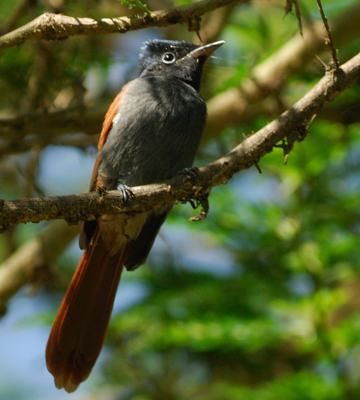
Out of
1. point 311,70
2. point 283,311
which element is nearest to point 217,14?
point 311,70

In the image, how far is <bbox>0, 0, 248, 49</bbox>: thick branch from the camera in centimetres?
371

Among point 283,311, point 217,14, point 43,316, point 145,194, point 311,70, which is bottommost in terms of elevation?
point 145,194

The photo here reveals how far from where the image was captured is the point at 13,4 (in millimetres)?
6465

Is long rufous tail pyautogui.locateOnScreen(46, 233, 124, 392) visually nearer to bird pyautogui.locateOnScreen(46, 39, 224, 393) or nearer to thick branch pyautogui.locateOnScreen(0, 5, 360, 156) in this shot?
bird pyautogui.locateOnScreen(46, 39, 224, 393)

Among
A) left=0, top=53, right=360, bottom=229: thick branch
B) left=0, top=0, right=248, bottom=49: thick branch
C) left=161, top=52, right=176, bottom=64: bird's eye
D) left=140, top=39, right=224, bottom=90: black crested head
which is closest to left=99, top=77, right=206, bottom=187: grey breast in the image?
left=140, top=39, right=224, bottom=90: black crested head

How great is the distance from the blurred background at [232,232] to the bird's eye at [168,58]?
436 mm

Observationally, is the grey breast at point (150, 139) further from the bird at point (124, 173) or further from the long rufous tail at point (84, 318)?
the long rufous tail at point (84, 318)

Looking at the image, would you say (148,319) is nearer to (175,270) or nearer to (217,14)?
(175,270)

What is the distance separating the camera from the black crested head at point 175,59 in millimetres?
5332

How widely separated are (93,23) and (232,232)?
2.41 metres

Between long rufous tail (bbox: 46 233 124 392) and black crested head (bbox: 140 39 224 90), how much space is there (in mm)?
1040

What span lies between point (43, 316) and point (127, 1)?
2928 millimetres

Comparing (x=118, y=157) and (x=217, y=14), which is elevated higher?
(x=217, y=14)

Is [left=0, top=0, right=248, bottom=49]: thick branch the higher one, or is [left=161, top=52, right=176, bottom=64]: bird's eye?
[left=161, top=52, right=176, bottom=64]: bird's eye
